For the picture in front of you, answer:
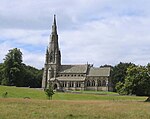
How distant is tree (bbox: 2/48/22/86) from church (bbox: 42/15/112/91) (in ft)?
101

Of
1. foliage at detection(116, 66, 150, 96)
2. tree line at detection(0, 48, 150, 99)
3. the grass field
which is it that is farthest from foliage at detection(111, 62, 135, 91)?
the grass field

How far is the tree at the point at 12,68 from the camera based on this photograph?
112 metres

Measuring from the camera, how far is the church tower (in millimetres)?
150500

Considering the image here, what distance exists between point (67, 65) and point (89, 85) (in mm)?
17013

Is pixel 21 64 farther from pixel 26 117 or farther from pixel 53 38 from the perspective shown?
pixel 26 117

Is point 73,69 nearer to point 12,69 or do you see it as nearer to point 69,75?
point 69,75

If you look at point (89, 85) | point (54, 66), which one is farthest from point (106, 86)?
point (54, 66)

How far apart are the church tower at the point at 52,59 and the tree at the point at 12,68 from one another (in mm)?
33650

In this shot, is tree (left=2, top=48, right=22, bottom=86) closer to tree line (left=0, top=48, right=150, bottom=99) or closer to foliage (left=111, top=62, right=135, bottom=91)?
tree line (left=0, top=48, right=150, bottom=99)

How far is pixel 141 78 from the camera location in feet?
199

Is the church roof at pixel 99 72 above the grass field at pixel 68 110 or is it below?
above

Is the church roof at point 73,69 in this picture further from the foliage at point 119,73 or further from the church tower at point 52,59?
the foliage at point 119,73

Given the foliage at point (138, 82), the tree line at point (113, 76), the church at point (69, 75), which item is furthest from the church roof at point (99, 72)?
the foliage at point (138, 82)

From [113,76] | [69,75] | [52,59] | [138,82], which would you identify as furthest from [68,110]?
[52,59]
